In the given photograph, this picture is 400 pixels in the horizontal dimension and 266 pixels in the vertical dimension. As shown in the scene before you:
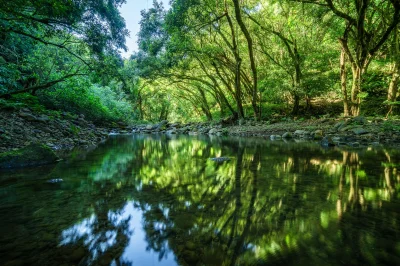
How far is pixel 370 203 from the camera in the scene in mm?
2115

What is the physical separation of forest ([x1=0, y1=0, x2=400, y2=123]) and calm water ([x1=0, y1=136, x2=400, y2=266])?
3.90m

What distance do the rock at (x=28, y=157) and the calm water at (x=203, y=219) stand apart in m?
0.88

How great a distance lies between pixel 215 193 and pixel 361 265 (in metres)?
1.48

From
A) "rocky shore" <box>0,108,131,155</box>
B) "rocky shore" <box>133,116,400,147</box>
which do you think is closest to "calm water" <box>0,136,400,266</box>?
"rocky shore" <box>0,108,131,155</box>

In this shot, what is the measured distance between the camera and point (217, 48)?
582 inches

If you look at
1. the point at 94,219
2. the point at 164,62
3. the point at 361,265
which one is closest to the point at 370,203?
the point at 361,265

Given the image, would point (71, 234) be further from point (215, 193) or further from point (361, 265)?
point (361, 265)

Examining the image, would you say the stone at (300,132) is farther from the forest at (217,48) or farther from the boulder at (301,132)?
the forest at (217,48)

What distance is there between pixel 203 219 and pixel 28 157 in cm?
391

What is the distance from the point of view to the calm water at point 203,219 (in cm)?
135

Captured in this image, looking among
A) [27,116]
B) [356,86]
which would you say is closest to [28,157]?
[27,116]

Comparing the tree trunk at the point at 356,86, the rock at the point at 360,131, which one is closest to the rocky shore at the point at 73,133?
the rock at the point at 360,131

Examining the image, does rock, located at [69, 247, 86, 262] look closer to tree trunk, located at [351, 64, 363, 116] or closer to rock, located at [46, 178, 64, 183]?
rock, located at [46, 178, 64, 183]

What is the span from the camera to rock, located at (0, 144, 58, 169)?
4070 mm
